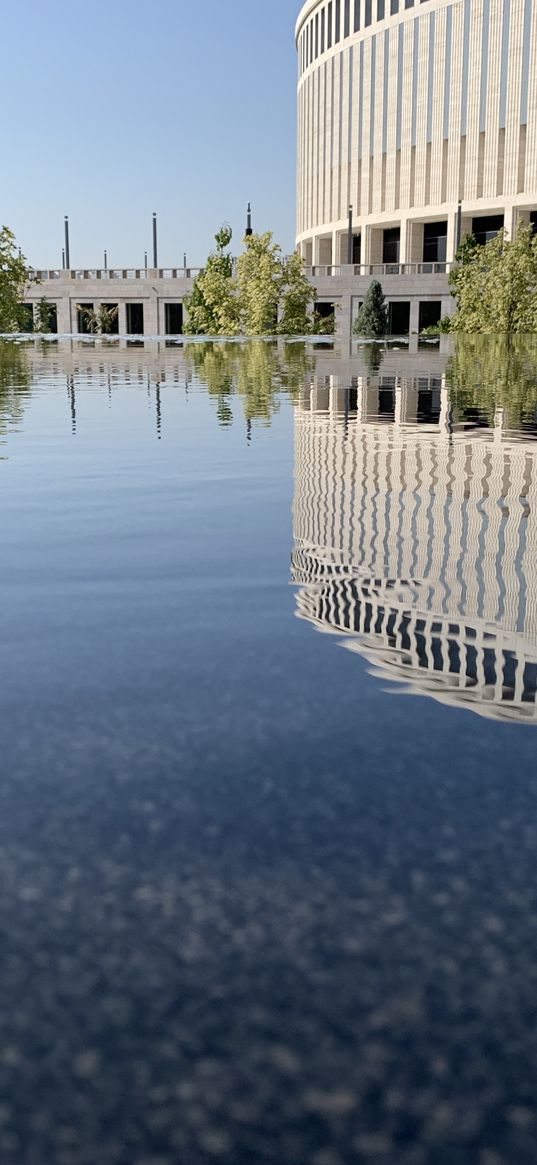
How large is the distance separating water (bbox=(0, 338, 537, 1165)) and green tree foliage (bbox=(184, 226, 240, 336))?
67467mm

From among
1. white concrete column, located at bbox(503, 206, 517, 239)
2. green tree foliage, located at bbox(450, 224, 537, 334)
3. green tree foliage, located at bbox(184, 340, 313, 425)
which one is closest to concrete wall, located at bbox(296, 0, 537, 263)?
white concrete column, located at bbox(503, 206, 517, 239)

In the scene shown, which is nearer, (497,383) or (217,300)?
(497,383)

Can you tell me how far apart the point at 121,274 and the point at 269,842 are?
9864cm

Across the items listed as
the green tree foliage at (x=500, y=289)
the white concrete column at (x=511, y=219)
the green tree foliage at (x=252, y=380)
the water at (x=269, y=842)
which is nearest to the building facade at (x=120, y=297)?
the white concrete column at (x=511, y=219)

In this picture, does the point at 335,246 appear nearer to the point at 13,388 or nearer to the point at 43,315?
the point at 43,315

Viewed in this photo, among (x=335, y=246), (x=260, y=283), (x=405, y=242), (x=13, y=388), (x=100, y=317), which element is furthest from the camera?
(x=335, y=246)

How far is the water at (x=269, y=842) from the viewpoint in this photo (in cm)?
192

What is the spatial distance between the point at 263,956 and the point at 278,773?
1038 mm

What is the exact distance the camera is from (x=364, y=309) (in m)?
70.6

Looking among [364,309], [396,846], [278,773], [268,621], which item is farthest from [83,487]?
[364,309]

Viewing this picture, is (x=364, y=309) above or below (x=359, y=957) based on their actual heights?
above

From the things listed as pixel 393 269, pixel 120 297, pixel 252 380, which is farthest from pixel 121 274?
pixel 252 380

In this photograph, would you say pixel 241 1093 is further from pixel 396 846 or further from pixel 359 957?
pixel 396 846

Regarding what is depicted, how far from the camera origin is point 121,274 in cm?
9662
